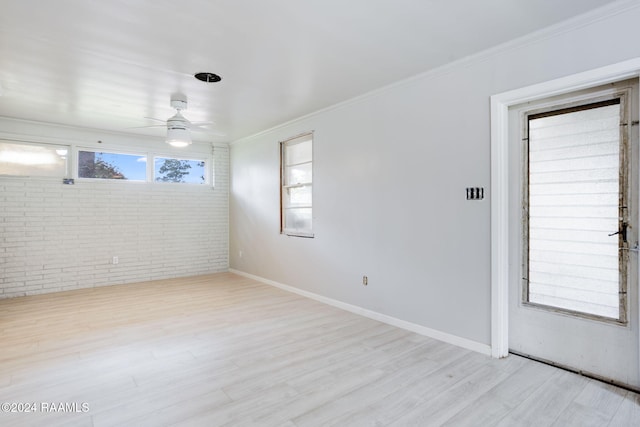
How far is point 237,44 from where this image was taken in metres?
2.86

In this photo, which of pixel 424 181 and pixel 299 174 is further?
pixel 299 174

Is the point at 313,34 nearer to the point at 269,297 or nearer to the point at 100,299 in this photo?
the point at 269,297

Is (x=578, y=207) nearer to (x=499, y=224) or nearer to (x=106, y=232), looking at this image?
(x=499, y=224)

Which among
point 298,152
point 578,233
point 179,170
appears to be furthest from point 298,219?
point 578,233

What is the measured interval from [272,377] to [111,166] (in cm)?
511

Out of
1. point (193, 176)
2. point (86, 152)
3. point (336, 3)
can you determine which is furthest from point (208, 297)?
point (336, 3)

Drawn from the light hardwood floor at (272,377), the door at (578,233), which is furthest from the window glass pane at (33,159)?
the door at (578,233)

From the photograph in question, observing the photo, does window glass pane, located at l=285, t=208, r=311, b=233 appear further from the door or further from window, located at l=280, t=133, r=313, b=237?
the door

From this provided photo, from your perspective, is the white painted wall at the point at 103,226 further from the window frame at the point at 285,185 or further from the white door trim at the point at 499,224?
the white door trim at the point at 499,224

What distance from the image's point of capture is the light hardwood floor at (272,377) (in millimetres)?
2125

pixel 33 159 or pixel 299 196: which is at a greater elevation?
pixel 33 159

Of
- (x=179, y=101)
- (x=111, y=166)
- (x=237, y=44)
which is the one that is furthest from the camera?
(x=111, y=166)

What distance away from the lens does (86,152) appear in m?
5.74

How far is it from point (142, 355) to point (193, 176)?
14.4ft
